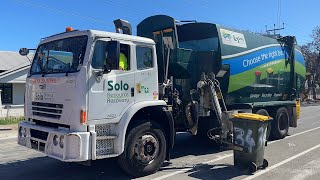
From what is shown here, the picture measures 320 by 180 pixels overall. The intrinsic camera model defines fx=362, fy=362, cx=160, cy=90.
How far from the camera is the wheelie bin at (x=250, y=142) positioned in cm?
736

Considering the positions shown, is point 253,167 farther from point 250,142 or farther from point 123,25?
point 123,25

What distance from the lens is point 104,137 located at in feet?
20.4

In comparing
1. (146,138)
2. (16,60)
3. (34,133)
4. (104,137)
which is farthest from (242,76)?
(16,60)

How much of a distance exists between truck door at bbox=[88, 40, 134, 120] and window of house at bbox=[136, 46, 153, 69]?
0.22 m

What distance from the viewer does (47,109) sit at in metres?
6.50

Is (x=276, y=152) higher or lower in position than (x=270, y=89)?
lower

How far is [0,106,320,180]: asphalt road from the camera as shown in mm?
6991

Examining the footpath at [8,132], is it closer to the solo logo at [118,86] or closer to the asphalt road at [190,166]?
the asphalt road at [190,166]

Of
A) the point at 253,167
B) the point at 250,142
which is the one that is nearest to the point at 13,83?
the point at 250,142

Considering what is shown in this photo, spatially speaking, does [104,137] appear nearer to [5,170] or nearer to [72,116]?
[72,116]

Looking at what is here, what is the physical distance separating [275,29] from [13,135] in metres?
41.9

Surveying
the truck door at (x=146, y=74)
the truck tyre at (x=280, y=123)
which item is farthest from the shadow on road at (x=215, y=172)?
the truck tyre at (x=280, y=123)

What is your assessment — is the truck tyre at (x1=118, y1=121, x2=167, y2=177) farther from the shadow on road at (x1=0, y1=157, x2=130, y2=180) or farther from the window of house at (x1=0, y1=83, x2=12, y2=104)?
the window of house at (x1=0, y1=83, x2=12, y2=104)

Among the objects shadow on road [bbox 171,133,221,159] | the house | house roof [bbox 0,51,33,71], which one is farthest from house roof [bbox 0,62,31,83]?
shadow on road [bbox 171,133,221,159]
